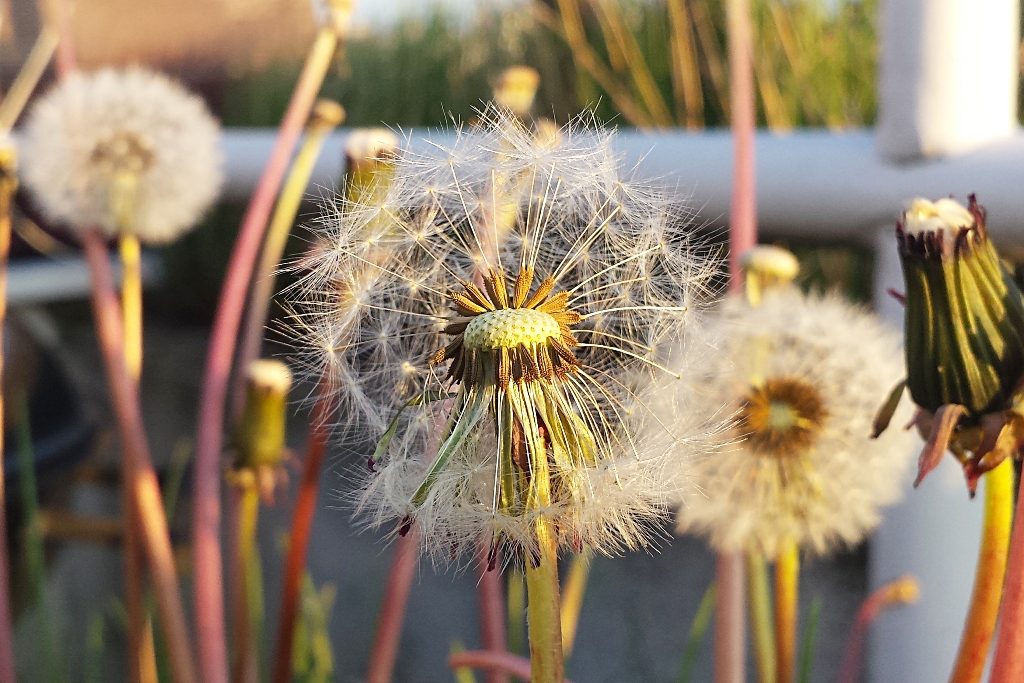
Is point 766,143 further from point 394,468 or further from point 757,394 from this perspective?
point 394,468

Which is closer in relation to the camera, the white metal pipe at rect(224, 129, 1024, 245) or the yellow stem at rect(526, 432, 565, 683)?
the yellow stem at rect(526, 432, 565, 683)

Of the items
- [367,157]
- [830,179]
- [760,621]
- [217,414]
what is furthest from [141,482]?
[830,179]

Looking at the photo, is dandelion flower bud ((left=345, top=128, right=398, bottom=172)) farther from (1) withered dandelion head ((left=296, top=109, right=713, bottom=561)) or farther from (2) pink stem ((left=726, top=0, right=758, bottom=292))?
(2) pink stem ((left=726, top=0, right=758, bottom=292))

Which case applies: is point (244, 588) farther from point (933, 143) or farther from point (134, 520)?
point (933, 143)

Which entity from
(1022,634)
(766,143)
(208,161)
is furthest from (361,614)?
(1022,634)

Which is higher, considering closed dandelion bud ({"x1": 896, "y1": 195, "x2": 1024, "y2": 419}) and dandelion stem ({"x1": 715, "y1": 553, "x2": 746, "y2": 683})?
closed dandelion bud ({"x1": 896, "y1": 195, "x2": 1024, "y2": 419})

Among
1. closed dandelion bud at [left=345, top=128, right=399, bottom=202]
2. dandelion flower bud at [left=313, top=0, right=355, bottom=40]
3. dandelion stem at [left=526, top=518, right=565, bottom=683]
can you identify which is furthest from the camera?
dandelion flower bud at [left=313, top=0, right=355, bottom=40]

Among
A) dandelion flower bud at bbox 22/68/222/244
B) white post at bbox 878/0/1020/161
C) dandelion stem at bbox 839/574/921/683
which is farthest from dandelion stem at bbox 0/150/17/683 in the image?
white post at bbox 878/0/1020/161
